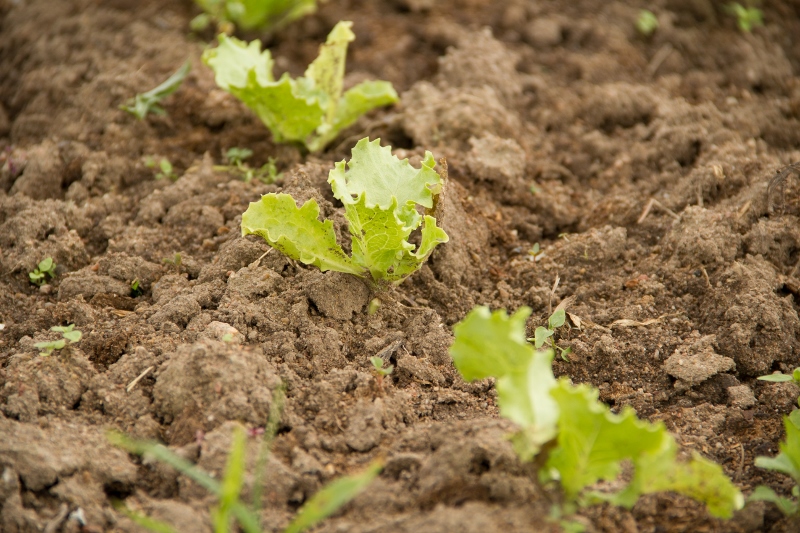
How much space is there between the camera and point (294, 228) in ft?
7.95

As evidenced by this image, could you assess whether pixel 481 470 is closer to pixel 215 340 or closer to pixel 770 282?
pixel 215 340

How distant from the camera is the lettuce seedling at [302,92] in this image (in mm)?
2996

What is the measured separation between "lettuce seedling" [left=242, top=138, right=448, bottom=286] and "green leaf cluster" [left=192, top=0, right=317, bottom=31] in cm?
181

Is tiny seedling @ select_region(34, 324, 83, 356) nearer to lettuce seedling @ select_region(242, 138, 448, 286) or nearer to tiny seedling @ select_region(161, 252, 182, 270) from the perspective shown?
tiny seedling @ select_region(161, 252, 182, 270)

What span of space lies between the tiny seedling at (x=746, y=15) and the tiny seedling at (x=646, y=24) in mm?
454

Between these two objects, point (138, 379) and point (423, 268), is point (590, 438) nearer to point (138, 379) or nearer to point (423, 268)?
point (423, 268)

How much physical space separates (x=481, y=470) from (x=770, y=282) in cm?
131

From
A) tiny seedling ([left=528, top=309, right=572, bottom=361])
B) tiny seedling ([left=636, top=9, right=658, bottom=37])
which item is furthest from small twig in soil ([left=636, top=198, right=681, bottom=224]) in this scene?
tiny seedling ([left=636, top=9, right=658, bottom=37])

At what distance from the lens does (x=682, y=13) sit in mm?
4266

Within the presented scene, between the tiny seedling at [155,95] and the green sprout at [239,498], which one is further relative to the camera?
the tiny seedling at [155,95]

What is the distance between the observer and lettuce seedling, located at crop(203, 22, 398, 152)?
3.00 meters

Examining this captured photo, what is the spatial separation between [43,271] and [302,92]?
1.23m

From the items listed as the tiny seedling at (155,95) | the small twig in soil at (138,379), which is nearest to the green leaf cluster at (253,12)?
the tiny seedling at (155,95)

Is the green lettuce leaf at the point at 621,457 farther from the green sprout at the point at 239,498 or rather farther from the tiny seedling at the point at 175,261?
the tiny seedling at the point at 175,261
